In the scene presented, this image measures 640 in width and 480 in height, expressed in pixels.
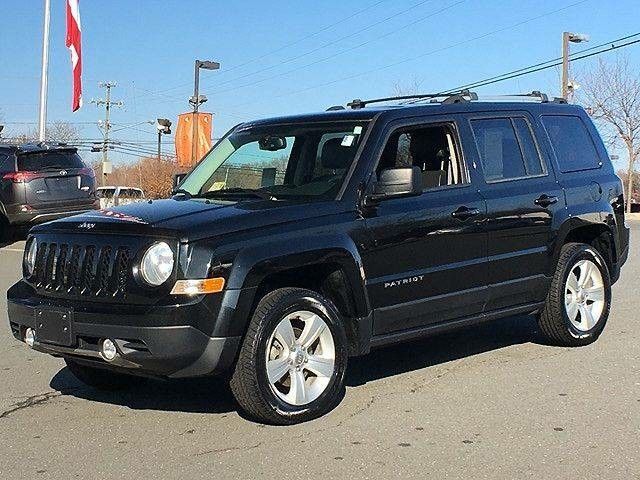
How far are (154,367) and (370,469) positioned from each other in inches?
50.9

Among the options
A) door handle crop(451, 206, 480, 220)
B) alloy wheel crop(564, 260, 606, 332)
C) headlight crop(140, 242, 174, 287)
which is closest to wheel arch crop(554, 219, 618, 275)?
alloy wheel crop(564, 260, 606, 332)

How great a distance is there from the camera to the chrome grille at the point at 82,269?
5.03 m

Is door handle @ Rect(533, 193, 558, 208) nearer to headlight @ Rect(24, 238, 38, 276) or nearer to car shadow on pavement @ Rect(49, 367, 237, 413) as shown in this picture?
car shadow on pavement @ Rect(49, 367, 237, 413)

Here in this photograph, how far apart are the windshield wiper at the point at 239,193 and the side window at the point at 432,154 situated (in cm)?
92

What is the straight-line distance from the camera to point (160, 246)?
4.97m

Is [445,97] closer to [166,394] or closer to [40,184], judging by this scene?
[166,394]

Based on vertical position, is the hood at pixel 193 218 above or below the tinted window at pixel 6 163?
below

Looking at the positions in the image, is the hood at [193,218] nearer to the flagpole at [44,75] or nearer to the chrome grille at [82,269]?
the chrome grille at [82,269]

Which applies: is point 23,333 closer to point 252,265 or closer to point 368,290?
point 252,265

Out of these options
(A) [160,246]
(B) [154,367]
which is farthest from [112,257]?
(B) [154,367]

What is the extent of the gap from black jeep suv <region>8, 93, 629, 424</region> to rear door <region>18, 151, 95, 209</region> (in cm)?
927

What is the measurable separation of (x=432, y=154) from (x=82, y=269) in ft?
8.23

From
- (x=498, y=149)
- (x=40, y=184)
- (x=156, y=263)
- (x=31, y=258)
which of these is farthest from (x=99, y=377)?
(x=40, y=184)

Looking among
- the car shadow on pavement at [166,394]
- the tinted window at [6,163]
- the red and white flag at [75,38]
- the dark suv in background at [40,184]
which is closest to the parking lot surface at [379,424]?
the car shadow on pavement at [166,394]
